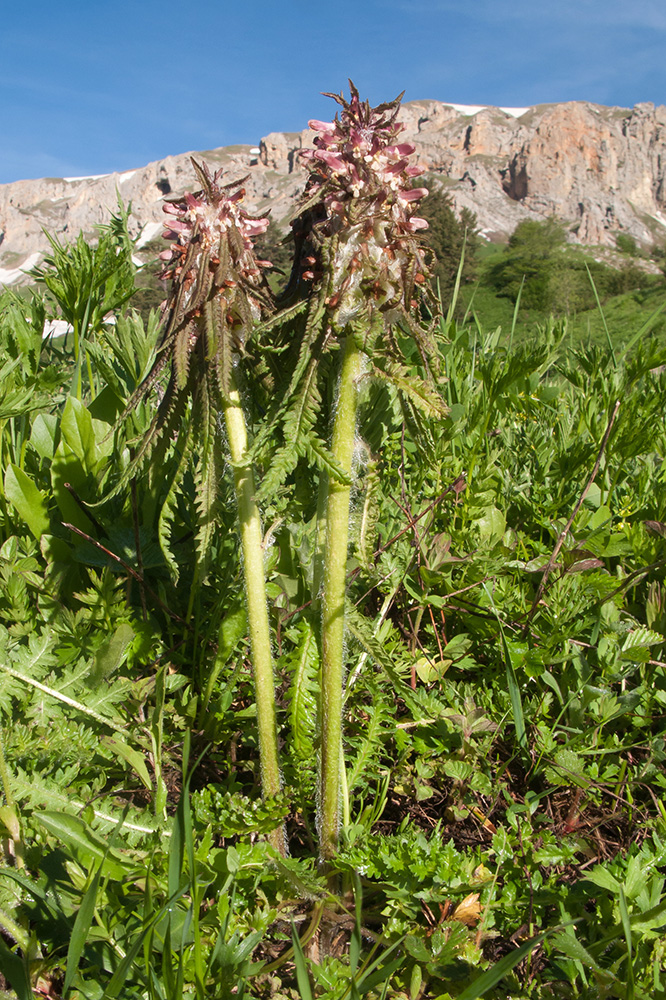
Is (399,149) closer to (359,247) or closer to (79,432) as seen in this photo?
(359,247)

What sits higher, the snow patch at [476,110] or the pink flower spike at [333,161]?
the snow patch at [476,110]

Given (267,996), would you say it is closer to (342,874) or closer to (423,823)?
(342,874)

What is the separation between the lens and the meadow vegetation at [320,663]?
4.11 ft

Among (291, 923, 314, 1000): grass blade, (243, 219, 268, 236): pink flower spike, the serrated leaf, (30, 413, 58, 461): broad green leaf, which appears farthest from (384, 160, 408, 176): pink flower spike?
(30, 413, 58, 461): broad green leaf

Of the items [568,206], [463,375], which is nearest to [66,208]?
[568,206]

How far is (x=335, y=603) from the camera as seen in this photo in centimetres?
139

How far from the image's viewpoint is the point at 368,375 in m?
1.31

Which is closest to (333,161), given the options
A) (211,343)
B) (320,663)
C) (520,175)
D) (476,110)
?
(211,343)

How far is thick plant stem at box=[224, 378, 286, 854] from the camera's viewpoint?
1424 millimetres

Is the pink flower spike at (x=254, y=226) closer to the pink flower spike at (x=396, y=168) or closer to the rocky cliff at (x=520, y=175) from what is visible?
the pink flower spike at (x=396, y=168)

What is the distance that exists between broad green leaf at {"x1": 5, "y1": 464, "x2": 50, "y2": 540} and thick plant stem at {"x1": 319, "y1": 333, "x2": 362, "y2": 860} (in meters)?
1.20

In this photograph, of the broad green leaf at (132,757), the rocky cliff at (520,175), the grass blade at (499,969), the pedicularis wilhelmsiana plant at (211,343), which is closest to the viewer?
the grass blade at (499,969)

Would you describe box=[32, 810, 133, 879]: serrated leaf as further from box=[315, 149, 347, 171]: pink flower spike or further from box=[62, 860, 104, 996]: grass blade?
box=[315, 149, 347, 171]: pink flower spike

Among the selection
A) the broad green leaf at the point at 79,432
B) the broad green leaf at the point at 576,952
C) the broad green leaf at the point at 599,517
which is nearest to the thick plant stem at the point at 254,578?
the broad green leaf at the point at 576,952
